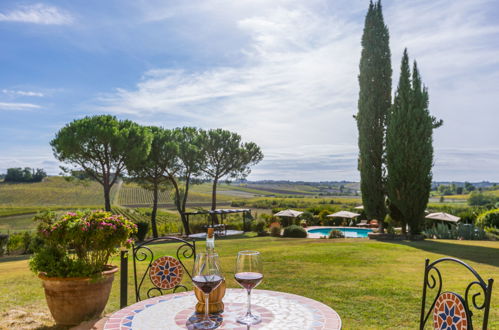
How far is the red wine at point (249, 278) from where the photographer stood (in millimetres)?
1768

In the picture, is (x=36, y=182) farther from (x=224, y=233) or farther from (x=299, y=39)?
(x=299, y=39)

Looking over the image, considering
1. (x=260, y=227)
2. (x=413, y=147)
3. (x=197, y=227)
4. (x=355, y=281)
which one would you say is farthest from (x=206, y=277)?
(x=197, y=227)

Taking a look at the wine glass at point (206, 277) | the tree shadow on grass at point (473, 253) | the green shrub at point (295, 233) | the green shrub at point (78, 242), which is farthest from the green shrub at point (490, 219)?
the wine glass at point (206, 277)

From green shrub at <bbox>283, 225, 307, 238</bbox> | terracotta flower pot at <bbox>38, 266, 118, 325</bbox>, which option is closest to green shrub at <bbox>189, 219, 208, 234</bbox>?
green shrub at <bbox>283, 225, 307, 238</bbox>

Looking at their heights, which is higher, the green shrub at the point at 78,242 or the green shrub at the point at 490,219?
the green shrub at the point at 78,242

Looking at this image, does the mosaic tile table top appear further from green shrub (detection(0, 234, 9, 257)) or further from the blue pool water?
the blue pool water

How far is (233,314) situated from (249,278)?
1.17 ft

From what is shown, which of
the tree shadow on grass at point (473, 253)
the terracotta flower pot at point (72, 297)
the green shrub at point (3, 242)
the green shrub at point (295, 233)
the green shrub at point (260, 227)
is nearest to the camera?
the terracotta flower pot at point (72, 297)

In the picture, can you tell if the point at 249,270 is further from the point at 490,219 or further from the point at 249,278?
the point at 490,219

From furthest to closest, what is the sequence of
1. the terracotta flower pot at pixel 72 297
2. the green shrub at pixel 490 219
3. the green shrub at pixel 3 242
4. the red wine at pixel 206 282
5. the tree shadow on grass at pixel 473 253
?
the green shrub at pixel 490 219, the green shrub at pixel 3 242, the tree shadow on grass at pixel 473 253, the terracotta flower pot at pixel 72 297, the red wine at pixel 206 282

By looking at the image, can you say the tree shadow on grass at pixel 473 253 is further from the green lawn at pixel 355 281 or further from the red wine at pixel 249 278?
the red wine at pixel 249 278

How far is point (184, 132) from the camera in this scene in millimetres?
25500

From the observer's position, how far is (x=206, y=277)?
1.76 m

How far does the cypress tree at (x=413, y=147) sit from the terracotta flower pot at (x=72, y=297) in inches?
536
